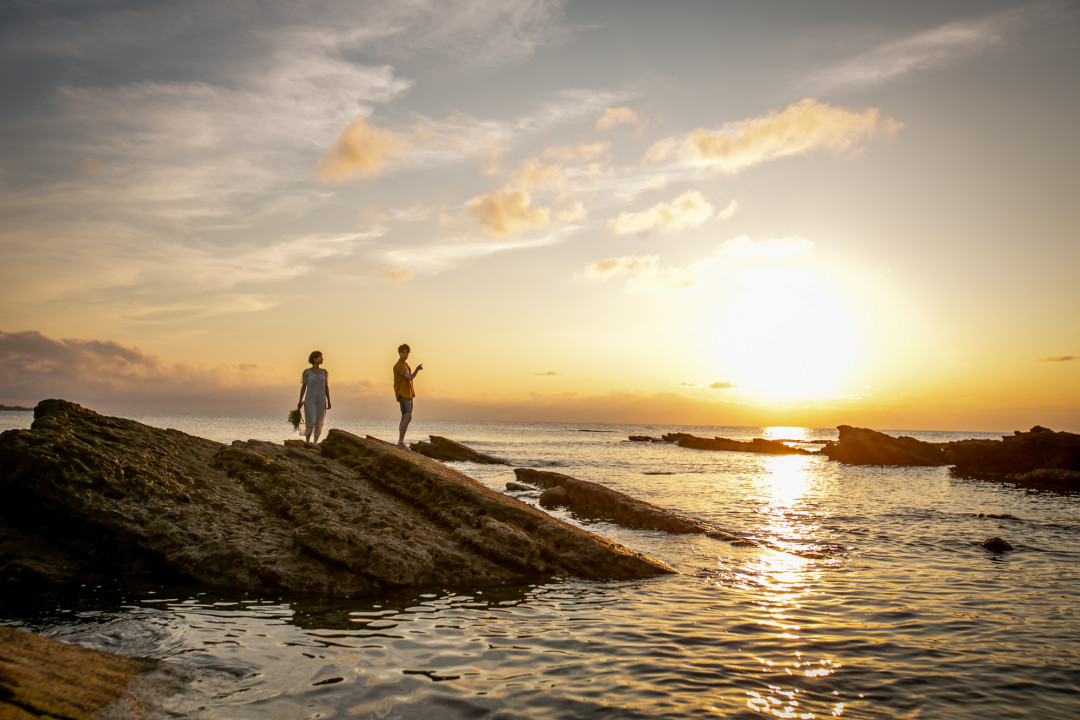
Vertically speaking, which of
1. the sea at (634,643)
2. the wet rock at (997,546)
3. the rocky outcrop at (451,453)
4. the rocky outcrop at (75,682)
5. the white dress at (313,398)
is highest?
the white dress at (313,398)

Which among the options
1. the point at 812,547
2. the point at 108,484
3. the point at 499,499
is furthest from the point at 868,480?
the point at 108,484

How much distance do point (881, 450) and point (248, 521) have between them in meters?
58.9

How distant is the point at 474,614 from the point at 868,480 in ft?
120

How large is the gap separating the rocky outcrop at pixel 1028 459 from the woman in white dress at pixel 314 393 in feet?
125

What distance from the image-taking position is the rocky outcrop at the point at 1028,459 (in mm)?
35188

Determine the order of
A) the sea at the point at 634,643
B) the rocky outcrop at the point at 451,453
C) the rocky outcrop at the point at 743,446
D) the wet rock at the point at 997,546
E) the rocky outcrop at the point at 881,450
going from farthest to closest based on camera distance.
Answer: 1. the rocky outcrop at the point at 743,446
2. the rocky outcrop at the point at 881,450
3. the rocky outcrop at the point at 451,453
4. the wet rock at the point at 997,546
5. the sea at the point at 634,643

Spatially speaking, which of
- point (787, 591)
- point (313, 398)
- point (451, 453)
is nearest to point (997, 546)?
point (787, 591)

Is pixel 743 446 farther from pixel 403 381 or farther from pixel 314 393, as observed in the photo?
pixel 314 393

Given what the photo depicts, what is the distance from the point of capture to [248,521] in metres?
9.14

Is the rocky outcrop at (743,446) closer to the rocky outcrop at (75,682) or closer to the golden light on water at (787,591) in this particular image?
the golden light on water at (787,591)

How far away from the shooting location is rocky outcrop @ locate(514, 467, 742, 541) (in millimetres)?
15430

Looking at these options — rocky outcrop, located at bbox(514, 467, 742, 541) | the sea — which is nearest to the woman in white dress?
rocky outcrop, located at bbox(514, 467, 742, 541)

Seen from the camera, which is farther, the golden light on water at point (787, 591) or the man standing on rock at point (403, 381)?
the man standing on rock at point (403, 381)

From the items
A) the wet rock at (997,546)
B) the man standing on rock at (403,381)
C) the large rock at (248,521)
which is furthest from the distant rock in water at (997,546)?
the man standing on rock at (403,381)
